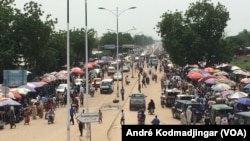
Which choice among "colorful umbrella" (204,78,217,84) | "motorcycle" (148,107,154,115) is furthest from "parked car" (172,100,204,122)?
"colorful umbrella" (204,78,217,84)

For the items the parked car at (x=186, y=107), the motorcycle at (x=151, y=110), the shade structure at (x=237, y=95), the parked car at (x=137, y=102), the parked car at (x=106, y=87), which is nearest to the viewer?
the parked car at (x=186, y=107)

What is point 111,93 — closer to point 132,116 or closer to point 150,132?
point 132,116

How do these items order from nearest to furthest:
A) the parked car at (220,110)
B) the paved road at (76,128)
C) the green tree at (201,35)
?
the paved road at (76,128), the parked car at (220,110), the green tree at (201,35)

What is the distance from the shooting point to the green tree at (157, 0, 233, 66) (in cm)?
6969

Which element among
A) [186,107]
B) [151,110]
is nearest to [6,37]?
[151,110]

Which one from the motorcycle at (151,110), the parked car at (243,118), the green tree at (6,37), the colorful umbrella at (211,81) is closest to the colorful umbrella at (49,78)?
the green tree at (6,37)

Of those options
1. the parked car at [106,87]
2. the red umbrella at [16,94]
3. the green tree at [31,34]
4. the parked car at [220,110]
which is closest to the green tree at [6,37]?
the green tree at [31,34]

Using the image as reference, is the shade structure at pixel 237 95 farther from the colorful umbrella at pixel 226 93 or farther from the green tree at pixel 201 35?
the green tree at pixel 201 35

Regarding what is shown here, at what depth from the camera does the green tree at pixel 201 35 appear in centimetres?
6969

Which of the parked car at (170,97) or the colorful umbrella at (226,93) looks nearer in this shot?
the colorful umbrella at (226,93)

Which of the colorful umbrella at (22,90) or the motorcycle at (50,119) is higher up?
the colorful umbrella at (22,90)

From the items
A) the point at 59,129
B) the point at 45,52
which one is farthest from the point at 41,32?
the point at 59,129

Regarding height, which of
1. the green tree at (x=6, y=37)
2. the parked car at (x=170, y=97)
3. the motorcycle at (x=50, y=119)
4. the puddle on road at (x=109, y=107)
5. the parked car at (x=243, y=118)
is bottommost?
the puddle on road at (x=109, y=107)

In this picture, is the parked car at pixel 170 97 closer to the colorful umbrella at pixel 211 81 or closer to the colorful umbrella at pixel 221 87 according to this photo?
the colorful umbrella at pixel 221 87
